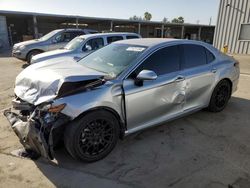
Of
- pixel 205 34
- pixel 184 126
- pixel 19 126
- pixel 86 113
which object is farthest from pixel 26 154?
pixel 205 34

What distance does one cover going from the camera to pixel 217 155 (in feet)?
10.9

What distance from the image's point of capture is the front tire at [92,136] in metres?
2.79

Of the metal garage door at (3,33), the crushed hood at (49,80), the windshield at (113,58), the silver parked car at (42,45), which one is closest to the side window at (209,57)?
the windshield at (113,58)

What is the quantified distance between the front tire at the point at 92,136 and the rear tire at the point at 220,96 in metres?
2.42

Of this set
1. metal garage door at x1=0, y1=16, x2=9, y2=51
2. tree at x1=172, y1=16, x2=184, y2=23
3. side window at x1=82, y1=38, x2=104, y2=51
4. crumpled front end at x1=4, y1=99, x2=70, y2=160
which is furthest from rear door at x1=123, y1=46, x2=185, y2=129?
tree at x1=172, y1=16, x2=184, y2=23

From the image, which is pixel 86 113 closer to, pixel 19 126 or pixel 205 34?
pixel 19 126

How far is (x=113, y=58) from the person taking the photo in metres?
3.75

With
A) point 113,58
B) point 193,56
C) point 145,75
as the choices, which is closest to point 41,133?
point 145,75

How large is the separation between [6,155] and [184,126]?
2982 mm

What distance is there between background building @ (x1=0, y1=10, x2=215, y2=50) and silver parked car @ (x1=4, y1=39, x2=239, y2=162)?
21.1 metres

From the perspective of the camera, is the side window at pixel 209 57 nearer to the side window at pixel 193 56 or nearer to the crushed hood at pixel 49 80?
the side window at pixel 193 56

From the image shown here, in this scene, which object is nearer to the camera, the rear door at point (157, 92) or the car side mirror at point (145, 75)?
the car side mirror at point (145, 75)

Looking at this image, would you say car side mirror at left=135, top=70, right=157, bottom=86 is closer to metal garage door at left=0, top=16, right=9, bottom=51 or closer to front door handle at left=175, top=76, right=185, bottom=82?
front door handle at left=175, top=76, right=185, bottom=82

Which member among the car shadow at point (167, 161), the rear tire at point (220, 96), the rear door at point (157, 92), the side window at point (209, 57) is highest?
the side window at point (209, 57)
